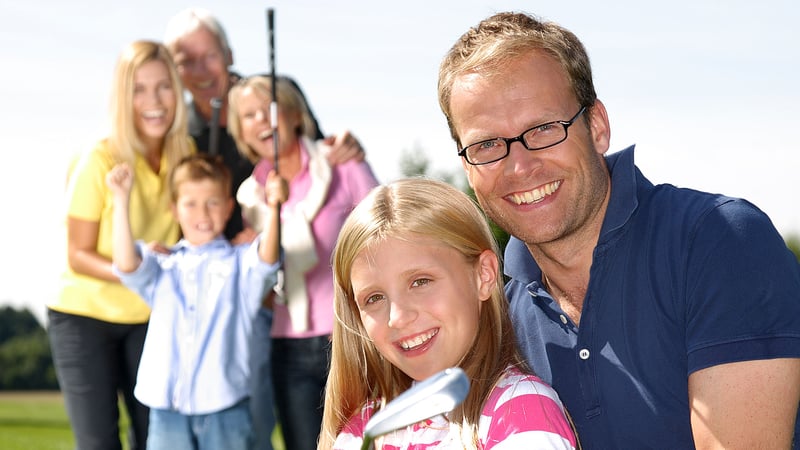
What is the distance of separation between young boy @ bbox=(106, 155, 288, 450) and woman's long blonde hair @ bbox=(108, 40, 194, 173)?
0.53 ft

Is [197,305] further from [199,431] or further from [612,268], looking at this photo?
[612,268]

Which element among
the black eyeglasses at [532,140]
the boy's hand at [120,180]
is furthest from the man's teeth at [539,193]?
the boy's hand at [120,180]

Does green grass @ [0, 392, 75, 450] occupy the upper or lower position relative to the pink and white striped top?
lower

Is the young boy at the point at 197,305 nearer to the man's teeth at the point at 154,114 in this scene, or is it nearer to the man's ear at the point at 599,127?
the man's teeth at the point at 154,114

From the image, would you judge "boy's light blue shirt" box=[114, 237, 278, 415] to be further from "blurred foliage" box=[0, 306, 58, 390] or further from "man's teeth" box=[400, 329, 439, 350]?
"blurred foliage" box=[0, 306, 58, 390]

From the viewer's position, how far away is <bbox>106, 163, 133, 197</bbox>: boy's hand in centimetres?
523

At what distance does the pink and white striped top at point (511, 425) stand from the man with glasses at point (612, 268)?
0.56 ft

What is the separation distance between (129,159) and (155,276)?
2.01ft

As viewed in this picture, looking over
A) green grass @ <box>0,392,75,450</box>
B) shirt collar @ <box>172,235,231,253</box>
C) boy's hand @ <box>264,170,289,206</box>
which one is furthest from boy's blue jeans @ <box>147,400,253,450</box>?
green grass @ <box>0,392,75,450</box>

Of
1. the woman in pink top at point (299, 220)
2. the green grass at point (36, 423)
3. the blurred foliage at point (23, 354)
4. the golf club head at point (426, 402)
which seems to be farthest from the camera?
the blurred foliage at point (23, 354)

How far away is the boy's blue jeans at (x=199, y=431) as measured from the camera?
16.7 feet

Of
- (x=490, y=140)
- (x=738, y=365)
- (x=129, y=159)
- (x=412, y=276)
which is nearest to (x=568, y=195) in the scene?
(x=490, y=140)

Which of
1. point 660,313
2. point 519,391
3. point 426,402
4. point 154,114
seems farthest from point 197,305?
point 426,402

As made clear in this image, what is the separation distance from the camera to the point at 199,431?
202 inches
